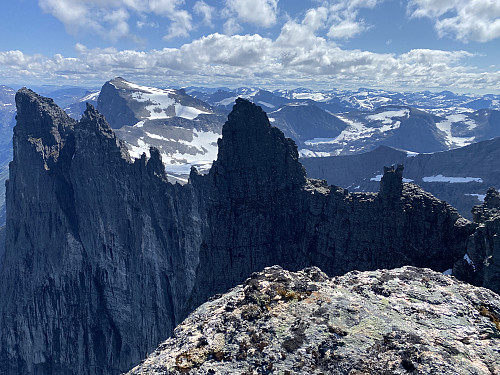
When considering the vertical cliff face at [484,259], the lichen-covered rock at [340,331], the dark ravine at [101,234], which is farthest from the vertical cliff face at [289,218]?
the lichen-covered rock at [340,331]

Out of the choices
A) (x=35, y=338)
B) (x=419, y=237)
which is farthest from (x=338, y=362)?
(x=35, y=338)

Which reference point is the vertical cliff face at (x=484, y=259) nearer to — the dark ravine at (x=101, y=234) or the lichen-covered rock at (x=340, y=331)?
the lichen-covered rock at (x=340, y=331)

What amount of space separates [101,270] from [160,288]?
2392 cm

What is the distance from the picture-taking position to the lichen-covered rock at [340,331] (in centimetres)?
1948

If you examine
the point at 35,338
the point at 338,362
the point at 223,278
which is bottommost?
the point at 35,338

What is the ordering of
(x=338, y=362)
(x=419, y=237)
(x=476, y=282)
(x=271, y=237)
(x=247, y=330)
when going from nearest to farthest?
(x=338, y=362) < (x=247, y=330) < (x=476, y=282) < (x=419, y=237) < (x=271, y=237)

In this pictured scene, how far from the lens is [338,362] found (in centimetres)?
1962

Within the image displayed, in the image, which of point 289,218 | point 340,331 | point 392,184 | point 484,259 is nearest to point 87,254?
point 289,218

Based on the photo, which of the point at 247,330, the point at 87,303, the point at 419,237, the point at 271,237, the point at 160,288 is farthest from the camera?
the point at 87,303

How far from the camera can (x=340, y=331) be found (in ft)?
70.4

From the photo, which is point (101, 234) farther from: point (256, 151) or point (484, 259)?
point (484, 259)

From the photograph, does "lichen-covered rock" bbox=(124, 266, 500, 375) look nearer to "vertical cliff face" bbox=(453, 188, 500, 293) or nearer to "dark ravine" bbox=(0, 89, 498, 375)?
"vertical cliff face" bbox=(453, 188, 500, 293)

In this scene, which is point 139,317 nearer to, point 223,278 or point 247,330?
point 223,278

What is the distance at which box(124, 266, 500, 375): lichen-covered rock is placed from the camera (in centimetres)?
1948
